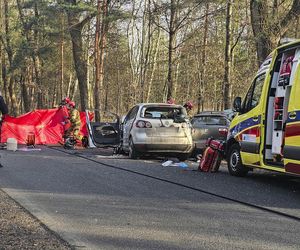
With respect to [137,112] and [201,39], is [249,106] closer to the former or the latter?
[137,112]

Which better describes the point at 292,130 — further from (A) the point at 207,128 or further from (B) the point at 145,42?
(B) the point at 145,42

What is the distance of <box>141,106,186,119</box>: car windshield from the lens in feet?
46.3

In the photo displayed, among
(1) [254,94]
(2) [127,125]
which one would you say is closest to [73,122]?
(2) [127,125]

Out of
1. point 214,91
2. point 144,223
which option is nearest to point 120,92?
point 214,91

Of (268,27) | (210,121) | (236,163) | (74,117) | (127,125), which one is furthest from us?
(268,27)

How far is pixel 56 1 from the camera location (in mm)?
30484

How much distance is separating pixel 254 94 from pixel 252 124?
0.70 m

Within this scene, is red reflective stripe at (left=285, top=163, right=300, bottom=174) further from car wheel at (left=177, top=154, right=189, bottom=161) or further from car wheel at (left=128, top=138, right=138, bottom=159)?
car wheel at (left=128, top=138, right=138, bottom=159)

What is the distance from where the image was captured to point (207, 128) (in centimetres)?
1498

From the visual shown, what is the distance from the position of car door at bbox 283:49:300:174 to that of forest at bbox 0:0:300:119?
221 centimetres

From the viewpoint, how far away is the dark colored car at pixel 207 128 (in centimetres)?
1484

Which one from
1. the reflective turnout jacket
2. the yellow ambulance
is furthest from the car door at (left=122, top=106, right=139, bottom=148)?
the yellow ambulance

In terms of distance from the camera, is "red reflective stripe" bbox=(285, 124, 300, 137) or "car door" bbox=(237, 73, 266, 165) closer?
"red reflective stripe" bbox=(285, 124, 300, 137)

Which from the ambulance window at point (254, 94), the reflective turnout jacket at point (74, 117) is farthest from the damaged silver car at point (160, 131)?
the reflective turnout jacket at point (74, 117)
